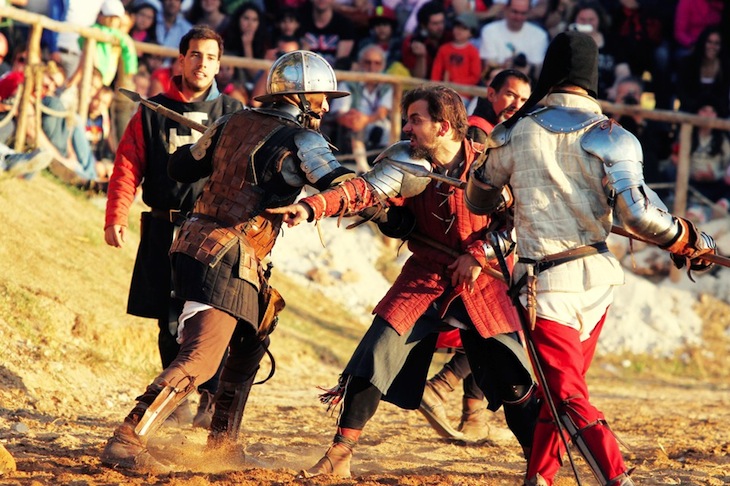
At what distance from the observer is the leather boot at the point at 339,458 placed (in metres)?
4.93

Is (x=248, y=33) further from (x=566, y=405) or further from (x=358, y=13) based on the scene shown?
(x=566, y=405)

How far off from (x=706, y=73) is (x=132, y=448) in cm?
893

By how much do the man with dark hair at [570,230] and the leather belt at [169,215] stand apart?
80.3 inches

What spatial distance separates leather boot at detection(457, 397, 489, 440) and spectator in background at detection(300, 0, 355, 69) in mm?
6159

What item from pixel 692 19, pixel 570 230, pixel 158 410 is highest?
pixel 692 19

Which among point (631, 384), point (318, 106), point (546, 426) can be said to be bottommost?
point (631, 384)

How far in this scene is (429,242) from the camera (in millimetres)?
5328

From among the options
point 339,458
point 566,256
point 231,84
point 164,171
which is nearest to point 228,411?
point 339,458

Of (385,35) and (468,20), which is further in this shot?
(385,35)

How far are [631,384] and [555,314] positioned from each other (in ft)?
20.2

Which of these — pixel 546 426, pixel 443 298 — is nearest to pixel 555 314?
pixel 546 426

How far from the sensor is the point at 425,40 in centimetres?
1194

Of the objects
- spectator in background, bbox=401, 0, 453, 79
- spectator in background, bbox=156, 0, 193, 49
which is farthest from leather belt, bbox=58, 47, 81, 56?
spectator in background, bbox=401, 0, 453, 79

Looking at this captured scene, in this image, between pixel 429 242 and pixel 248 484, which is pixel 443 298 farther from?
pixel 248 484
